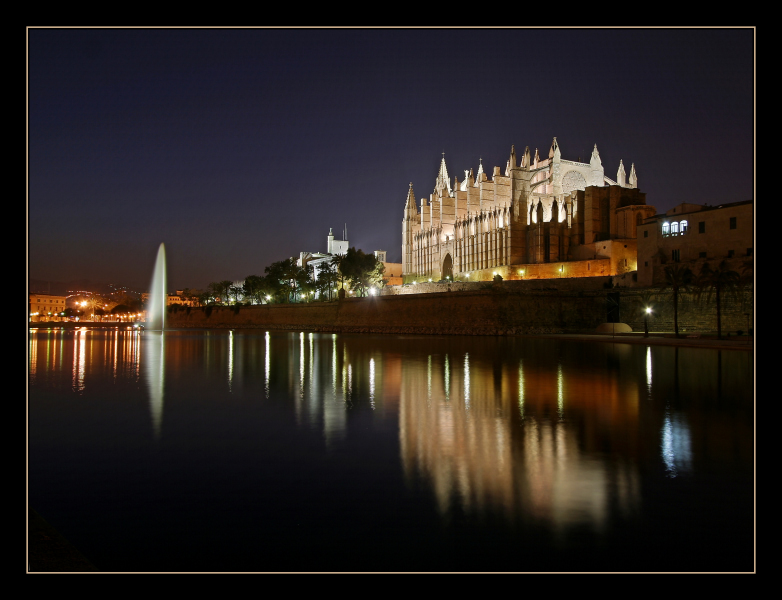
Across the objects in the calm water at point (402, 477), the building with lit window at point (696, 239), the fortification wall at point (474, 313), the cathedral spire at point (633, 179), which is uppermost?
the cathedral spire at point (633, 179)

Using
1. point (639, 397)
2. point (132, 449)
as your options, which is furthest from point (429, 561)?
point (639, 397)

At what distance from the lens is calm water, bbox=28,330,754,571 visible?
4543 millimetres

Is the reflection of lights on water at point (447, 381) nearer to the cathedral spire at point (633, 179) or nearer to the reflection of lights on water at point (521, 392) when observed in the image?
the reflection of lights on water at point (521, 392)

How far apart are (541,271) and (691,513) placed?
186ft

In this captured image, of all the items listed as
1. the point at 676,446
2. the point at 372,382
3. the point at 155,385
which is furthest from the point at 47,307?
the point at 676,446

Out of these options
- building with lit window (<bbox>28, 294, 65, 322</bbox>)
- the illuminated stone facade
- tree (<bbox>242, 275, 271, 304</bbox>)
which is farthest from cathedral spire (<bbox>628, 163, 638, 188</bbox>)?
building with lit window (<bbox>28, 294, 65, 322</bbox>)

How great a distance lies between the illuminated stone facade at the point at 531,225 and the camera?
57.1 meters

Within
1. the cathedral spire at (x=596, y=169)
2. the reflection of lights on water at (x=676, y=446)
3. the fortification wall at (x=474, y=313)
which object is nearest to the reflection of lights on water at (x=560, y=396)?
the reflection of lights on water at (x=676, y=446)

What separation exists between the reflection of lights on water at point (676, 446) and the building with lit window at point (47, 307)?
12083cm

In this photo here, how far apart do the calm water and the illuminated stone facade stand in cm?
4629

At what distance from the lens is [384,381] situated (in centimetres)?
1501
